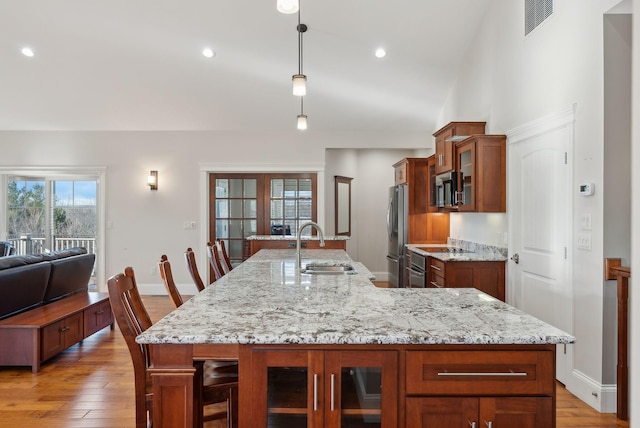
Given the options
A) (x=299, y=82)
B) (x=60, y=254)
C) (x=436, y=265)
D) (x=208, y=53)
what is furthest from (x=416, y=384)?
(x=208, y=53)

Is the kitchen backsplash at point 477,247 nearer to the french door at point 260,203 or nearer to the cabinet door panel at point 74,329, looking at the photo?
the french door at point 260,203

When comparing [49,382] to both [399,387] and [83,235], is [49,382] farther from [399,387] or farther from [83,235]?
[83,235]

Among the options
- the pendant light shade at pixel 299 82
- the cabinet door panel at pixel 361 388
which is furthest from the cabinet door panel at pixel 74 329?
the cabinet door panel at pixel 361 388

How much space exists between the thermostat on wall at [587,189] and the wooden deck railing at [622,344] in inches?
20.1

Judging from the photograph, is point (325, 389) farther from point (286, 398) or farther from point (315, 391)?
point (286, 398)

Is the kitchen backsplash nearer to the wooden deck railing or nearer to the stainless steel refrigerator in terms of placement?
the stainless steel refrigerator

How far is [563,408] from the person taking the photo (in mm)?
2764

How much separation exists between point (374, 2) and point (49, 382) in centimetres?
447

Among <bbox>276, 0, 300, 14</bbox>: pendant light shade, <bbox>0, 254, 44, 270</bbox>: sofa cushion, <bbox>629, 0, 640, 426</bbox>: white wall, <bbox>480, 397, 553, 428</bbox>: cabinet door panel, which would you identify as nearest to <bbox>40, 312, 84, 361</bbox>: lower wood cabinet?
<bbox>0, 254, 44, 270</bbox>: sofa cushion

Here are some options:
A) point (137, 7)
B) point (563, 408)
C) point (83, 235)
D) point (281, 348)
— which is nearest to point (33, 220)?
point (83, 235)

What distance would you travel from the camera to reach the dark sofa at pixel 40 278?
11.2 feet

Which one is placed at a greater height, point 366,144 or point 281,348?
point 366,144

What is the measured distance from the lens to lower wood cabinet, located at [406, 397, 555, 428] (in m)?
1.32

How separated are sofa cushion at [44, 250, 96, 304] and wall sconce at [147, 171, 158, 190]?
6.95ft
